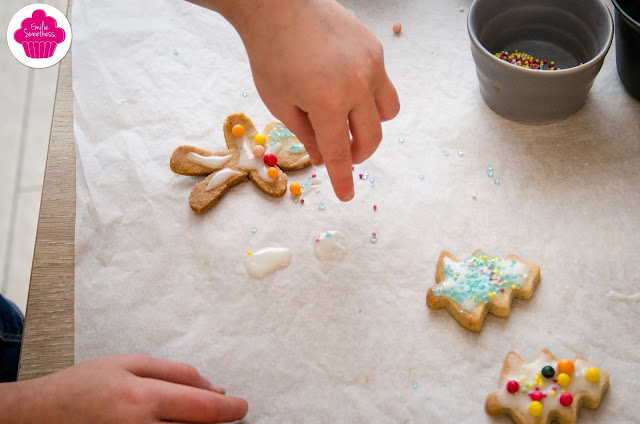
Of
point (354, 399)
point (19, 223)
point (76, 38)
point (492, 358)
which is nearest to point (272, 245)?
point (354, 399)

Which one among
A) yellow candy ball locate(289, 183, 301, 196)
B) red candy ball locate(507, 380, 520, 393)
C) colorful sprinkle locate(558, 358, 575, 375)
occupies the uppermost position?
yellow candy ball locate(289, 183, 301, 196)

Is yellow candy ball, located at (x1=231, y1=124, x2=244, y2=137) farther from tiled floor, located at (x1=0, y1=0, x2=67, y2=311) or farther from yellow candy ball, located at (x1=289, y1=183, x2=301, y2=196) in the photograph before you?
tiled floor, located at (x1=0, y1=0, x2=67, y2=311)

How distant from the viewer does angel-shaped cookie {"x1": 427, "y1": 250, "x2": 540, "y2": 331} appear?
3.77 ft

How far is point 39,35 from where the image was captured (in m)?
1.61

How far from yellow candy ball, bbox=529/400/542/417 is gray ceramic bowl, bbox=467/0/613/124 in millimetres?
637

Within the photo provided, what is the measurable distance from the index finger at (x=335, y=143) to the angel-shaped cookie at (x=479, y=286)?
271 millimetres

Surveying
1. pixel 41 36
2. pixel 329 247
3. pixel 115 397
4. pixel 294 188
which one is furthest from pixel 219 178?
pixel 41 36

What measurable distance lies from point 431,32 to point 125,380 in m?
1.08

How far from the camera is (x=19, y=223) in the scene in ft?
6.89

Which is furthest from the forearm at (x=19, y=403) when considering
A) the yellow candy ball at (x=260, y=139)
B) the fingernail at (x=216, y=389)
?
the yellow candy ball at (x=260, y=139)

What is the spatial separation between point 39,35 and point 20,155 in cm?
72

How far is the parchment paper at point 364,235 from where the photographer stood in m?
1.12

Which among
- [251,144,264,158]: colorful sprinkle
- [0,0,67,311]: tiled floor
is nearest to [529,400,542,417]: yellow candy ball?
[251,144,264,158]: colorful sprinkle

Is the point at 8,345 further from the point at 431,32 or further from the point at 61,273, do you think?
the point at 431,32
